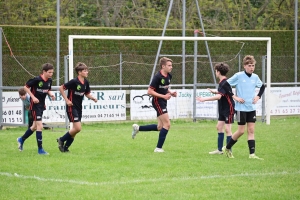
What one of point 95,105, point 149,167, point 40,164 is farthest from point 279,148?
point 95,105

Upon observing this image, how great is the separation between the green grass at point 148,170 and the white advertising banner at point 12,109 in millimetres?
3028

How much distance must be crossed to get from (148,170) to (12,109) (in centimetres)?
962

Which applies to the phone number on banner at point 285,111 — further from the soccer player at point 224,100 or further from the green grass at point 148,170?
the soccer player at point 224,100

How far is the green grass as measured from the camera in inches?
330

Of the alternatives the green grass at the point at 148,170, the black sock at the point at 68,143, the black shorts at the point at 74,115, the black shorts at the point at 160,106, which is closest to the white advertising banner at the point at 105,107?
the green grass at the point at 148,170

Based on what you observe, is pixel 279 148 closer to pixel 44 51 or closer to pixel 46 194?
pixel 46 194

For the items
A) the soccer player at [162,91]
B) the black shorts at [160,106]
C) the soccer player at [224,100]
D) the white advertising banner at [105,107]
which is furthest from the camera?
the white advertising banner at [105,107]

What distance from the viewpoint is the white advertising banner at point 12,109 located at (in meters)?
18.9

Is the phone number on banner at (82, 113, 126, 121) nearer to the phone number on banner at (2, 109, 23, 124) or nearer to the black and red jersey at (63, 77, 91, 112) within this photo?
the phone number on banner at (2, 109, 23, 124)

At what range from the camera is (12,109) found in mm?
18969

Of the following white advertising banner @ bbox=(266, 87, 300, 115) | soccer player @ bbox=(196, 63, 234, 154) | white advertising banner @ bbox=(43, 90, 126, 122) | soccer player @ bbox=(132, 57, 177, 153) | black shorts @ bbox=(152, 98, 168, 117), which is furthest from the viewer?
white advertising banner @ bbox=(266, 87, 300, 115)

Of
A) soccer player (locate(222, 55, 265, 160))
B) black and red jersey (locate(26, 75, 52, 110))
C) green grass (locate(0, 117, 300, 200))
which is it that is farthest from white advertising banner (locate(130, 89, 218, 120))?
soccer player (locate(222, 55, 265, 160))

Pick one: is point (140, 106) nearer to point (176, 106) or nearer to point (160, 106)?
point (176, 106)

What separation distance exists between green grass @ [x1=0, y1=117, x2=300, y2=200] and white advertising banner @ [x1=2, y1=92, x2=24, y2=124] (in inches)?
119
